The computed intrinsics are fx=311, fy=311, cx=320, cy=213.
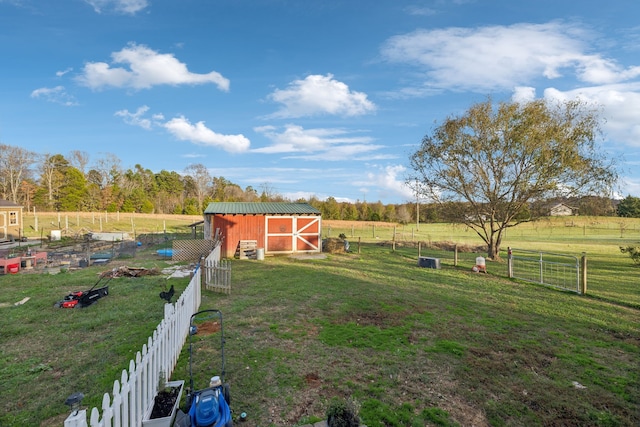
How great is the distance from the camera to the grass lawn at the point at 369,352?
3789 millimetres

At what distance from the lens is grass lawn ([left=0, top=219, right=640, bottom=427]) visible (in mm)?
3789

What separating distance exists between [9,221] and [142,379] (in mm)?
30467

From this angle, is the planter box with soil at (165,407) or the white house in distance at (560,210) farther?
the white house in distance at (560,210)

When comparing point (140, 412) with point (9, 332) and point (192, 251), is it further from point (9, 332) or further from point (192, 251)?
point (192, 251)

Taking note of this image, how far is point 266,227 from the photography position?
61.0 feet

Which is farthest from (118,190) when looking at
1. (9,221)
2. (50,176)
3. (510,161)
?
(510,161)

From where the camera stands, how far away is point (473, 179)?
722 inches

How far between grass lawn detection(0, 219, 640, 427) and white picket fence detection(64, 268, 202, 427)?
516 millimetres

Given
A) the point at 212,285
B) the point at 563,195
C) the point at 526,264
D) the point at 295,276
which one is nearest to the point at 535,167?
the point at 563,195

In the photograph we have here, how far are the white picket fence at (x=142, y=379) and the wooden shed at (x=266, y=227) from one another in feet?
41.8

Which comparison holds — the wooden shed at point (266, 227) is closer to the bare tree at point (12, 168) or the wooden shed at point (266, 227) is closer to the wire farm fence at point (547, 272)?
the wire farm fence at point (547, 272)

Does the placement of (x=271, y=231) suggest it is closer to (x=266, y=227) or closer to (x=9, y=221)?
(x=266, y=227)

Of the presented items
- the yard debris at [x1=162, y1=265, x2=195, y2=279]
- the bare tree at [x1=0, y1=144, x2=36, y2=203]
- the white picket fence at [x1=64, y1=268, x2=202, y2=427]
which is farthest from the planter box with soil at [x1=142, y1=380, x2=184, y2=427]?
the bare tree at [x1=0, y1=144, x2=36, y2=203]

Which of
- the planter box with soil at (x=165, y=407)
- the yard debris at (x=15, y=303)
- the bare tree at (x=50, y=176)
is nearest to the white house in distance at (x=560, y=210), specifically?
the planter box with soil at (x=165, y=407)
